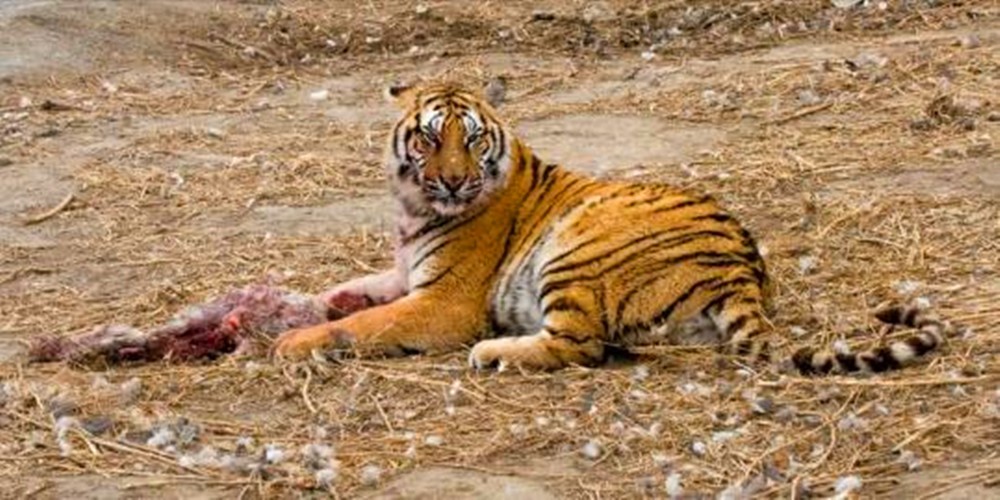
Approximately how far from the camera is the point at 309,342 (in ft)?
21.2

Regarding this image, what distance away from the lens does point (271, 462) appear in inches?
217

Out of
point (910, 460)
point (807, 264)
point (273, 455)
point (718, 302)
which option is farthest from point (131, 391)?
point (807, 264)

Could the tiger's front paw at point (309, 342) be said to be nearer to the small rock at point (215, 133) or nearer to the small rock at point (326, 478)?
the small rock at point (326, 478)

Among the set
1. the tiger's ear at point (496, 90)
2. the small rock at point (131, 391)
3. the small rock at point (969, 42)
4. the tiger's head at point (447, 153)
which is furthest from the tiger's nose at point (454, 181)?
the small rock at point (969, 42)

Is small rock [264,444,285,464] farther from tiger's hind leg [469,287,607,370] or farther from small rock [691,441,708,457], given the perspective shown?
small rock [691,441,708,457]

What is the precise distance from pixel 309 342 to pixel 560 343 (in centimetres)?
91

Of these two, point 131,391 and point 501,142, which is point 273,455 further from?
point 501,142

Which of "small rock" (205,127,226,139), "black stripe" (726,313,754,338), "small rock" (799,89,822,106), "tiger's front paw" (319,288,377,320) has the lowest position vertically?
"small rock" (205,127,226,139)

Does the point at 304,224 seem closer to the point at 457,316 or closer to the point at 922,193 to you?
the point at 457,316

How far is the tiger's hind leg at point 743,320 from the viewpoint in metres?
6.12

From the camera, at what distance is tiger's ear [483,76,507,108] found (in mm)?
10136

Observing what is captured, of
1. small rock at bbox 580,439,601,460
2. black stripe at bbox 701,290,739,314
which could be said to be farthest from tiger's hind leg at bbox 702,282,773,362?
small rock at bbox 580,439,601,460

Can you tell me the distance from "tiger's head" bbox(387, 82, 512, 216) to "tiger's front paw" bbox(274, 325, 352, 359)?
629mm

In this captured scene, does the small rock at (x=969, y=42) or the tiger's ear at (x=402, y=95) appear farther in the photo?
the small rock at (x=969, y=42)
